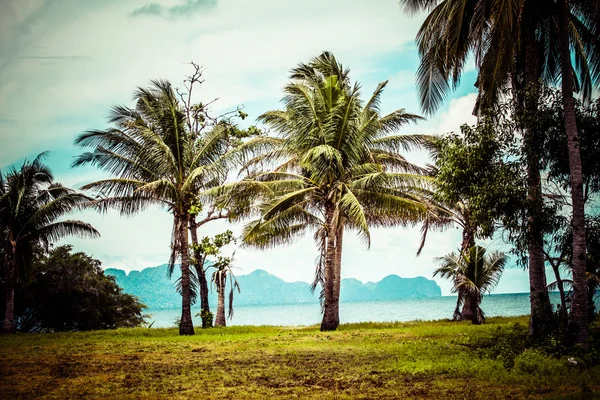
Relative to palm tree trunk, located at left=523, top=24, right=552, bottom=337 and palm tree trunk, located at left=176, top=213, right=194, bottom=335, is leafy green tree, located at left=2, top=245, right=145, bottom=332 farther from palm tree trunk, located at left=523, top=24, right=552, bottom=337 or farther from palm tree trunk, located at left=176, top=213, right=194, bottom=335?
palm tree trunk, located at left=523, top=24, right=552, bottom=337

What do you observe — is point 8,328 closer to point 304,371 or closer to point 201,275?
point 201,275

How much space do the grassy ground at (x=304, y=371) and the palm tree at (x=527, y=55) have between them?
2282 mm

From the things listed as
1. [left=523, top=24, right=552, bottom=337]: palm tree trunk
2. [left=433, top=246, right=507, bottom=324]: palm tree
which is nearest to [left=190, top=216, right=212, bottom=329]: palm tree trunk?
[left=433, top=246, right=507, bottom=324]: palm tree

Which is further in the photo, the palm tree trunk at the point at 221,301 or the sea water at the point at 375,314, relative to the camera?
the sea water at the point at 375,314

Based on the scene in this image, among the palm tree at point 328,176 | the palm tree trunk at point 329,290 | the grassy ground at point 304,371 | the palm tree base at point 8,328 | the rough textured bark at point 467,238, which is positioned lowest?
the palm tree base at point 8,328

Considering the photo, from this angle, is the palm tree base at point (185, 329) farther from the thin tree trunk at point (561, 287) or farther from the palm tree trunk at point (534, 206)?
the thin tree trunk at point (561, 287)

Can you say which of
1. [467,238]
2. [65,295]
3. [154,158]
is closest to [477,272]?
[467,238]

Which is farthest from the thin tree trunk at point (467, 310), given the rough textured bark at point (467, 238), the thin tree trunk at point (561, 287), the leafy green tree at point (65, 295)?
the leafy green tree at point (65, 295)

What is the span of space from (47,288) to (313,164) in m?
17.1

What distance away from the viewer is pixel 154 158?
17812mm

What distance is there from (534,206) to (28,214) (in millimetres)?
20579

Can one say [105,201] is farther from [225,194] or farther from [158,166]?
[225,194]

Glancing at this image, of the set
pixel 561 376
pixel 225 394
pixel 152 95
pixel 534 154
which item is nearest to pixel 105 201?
pixel 152 95

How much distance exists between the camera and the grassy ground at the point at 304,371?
736 cm
